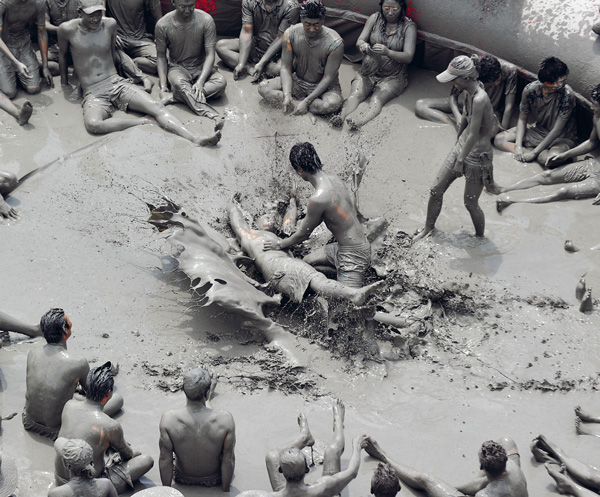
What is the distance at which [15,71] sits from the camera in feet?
32.9

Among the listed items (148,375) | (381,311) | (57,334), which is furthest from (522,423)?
(57,334)

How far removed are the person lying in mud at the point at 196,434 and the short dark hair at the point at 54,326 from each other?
37.7 inches

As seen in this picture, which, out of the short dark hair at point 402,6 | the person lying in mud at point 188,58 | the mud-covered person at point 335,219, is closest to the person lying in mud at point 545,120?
the short dark hair at point 402,6

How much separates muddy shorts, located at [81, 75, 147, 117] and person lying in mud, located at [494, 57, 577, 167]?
13.6 feet

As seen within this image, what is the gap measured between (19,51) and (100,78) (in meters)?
1.01

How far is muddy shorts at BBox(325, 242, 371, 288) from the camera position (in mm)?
7613

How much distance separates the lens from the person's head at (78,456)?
4902mm

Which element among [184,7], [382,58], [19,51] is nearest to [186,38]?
[184,7]

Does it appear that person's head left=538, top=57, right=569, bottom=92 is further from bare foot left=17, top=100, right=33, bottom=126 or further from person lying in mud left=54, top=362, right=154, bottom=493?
person lying in mud left=54, top=362, right=154, bottom=493

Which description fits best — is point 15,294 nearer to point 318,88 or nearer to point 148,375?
point 148,375

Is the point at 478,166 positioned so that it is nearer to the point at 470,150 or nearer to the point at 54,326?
the point at 470,150

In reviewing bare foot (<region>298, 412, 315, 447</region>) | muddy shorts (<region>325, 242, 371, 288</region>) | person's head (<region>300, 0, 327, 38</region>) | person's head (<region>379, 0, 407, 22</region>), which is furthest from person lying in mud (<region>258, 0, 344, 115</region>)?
bare foot (<region>298, 412, 315, 447</region>)

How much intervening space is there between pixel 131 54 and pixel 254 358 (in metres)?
5.33

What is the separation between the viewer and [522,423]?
6434 millimetres
